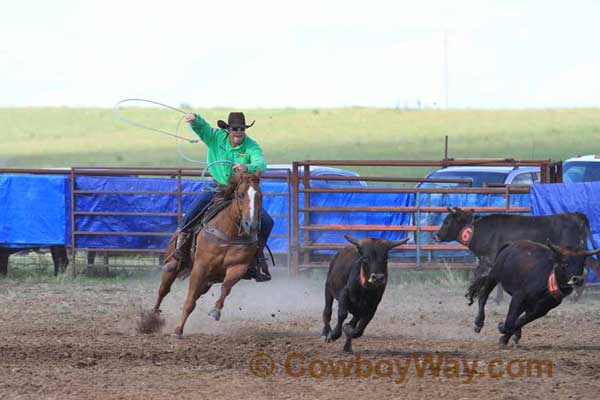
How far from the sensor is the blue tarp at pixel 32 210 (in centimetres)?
1680

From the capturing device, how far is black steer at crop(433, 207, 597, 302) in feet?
43.7

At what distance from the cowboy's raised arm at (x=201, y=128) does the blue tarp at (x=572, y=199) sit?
569 cm

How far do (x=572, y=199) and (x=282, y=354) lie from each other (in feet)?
21.4

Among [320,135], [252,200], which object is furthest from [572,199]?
[320,135]

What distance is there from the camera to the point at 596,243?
1391 centimetres

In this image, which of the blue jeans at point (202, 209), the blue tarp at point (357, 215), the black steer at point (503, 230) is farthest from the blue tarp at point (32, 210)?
the blue jeans at point (202, 209)

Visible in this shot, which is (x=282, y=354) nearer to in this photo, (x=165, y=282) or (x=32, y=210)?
(x=165, y=282)

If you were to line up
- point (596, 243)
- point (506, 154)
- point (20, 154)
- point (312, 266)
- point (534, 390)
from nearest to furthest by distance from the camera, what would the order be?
point (534, 390), point (596, 243), point (312, 266), point (506, 154), point (20, 154)

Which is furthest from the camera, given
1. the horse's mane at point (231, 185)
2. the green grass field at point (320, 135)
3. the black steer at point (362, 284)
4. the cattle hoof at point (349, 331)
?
the green grass field at point (320, 135)

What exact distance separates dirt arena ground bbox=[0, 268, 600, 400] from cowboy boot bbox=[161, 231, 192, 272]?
70cm

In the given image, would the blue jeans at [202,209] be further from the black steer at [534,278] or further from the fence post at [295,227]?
the fence post at [295,227]

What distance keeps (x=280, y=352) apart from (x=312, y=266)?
6720 millimetres

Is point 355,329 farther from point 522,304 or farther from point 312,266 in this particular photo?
point 312,266

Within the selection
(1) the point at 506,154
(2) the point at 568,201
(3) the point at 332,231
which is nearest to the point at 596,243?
(2) the point at 568,201
